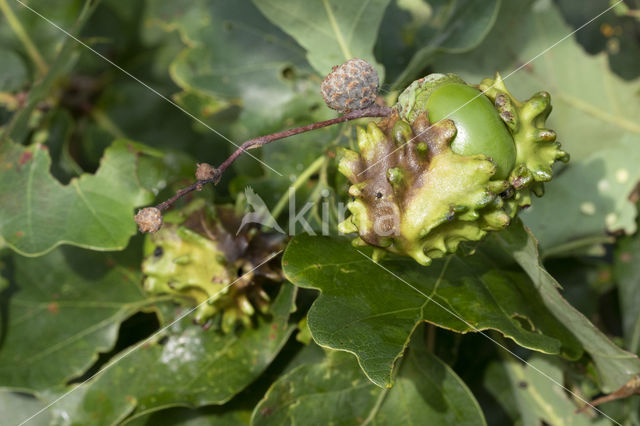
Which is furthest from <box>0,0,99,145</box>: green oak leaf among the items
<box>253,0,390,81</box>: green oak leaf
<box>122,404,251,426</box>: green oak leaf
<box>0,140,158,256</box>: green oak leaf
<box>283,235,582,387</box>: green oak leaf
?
<box>283,235,582,387</box>: green oak leaf

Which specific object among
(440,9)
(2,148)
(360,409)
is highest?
(440,9)

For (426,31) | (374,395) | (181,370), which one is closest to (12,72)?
(181,370)

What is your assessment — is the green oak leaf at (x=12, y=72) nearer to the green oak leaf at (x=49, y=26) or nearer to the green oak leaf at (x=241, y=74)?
the green oak leaf at (x=49, y=26)

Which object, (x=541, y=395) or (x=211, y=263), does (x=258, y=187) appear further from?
(x=541, y=395)

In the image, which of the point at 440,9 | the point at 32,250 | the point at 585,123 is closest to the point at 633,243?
the point at 585,123

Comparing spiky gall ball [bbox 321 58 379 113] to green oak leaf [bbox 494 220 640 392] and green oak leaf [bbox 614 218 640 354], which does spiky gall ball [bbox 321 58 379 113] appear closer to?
green oak leaf [bbox 494 220 640 392]

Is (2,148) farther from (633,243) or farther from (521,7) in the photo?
(633,243)
